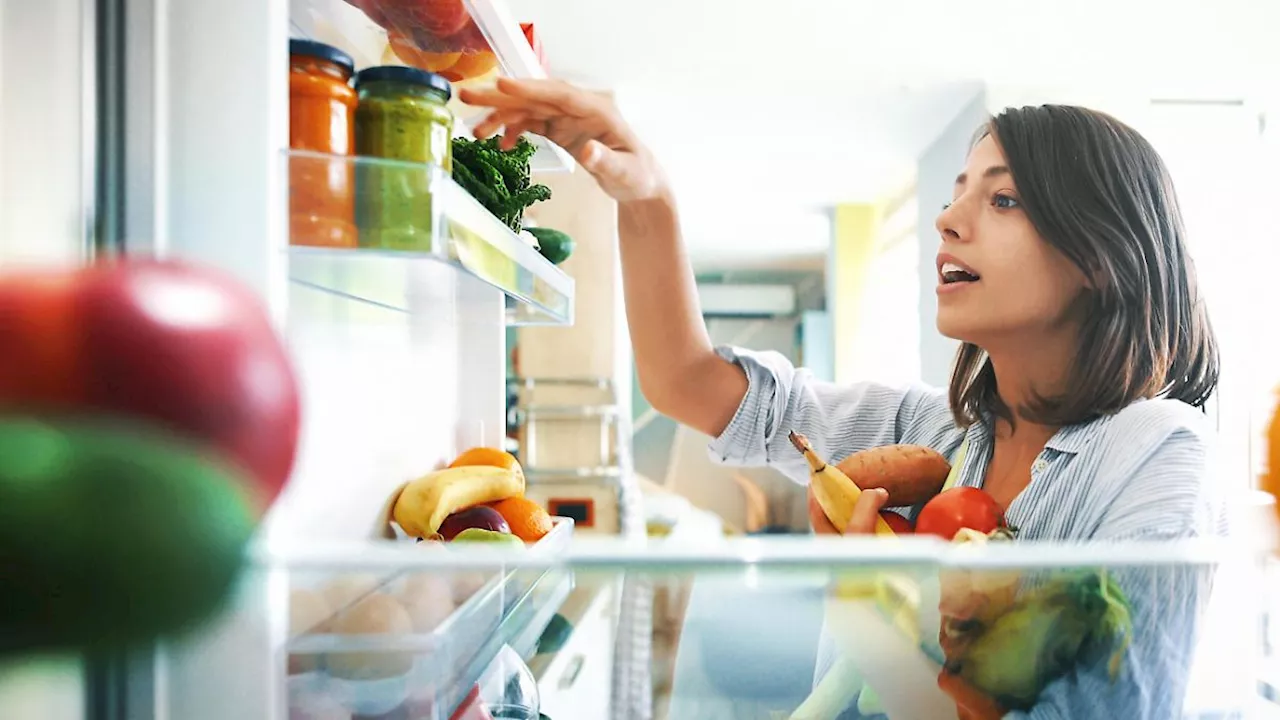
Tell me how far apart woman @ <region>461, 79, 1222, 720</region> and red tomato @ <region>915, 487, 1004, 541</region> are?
4 centimetres

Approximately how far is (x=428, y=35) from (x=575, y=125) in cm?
14

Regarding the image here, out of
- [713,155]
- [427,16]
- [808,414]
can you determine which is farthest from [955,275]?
[713,155]

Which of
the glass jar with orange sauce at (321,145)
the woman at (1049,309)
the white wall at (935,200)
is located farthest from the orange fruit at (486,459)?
the white wall at (935,200)

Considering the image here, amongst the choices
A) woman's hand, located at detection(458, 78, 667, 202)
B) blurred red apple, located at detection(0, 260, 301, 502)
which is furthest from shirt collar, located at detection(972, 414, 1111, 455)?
blurred red apple, located at detection(0, 260, 301, 502)

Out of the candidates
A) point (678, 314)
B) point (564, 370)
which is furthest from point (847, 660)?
point (564, 370)

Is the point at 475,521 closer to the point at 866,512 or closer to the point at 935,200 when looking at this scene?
the point at 866,512

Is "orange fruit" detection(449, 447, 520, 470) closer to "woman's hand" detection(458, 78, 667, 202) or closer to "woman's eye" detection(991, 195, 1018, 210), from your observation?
"woman's hand" detection(458, 78, 667, 202)

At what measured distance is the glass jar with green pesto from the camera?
11.6 inches

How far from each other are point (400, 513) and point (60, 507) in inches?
19.1

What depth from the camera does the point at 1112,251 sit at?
545 millimetres

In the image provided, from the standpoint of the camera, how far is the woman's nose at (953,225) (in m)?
0.55

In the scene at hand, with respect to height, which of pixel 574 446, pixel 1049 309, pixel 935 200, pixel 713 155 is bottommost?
pixel 574 446

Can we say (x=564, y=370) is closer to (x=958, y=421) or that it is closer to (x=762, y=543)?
(x=958, y=421)

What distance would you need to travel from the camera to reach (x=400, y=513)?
→ 0.60 m
